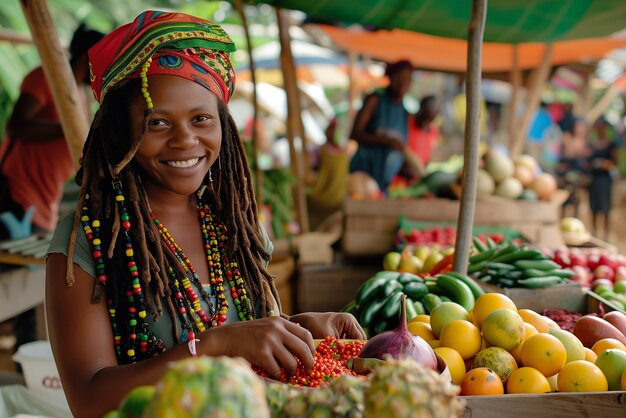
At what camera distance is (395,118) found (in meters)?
6.99

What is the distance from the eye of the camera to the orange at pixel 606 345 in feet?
6.99

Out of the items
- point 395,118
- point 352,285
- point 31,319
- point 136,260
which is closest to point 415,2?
point 352,285

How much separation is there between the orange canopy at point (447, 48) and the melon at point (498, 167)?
132 inches

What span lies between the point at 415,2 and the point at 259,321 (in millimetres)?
3327

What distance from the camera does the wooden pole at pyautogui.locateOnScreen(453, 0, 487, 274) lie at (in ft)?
9.42

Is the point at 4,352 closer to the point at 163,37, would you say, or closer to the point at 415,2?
the point at 415,2

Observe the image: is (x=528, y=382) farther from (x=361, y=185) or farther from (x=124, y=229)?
(x=361, y=185)

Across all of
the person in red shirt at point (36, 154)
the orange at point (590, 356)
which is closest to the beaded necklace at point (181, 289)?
the orange at point (590, 356)

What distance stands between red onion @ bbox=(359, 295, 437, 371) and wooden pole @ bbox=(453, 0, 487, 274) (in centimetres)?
150

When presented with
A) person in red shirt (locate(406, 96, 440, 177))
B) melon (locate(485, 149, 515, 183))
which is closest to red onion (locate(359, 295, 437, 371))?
melon (locate(485, 149, 515, 183))

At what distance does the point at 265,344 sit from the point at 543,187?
459 centimetres

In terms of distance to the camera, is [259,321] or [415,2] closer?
[259,321]

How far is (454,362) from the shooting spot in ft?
6.45

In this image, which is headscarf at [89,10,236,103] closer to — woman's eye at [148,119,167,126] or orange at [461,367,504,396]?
woman's eye at [148,119,167,126]
